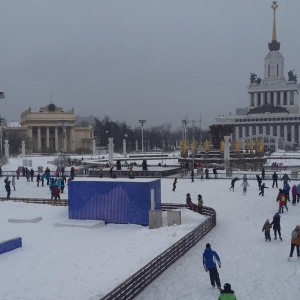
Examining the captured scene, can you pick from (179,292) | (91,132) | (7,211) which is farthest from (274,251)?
(91,132)

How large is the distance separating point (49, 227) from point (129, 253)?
498cm

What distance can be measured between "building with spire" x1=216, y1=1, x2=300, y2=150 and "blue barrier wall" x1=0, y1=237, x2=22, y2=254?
3558 inches

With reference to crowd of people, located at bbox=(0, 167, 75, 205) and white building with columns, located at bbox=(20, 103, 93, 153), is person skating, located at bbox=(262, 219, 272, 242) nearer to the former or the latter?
crowd of people, located at bbox=(0, 167, 75, 205)

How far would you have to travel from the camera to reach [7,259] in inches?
469

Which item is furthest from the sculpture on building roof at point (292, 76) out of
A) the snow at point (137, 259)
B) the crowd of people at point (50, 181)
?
the snow at point (137, 259)

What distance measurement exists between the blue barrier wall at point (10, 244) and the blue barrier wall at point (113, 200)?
4.08 meters

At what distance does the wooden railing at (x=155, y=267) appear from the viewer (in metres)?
8.40

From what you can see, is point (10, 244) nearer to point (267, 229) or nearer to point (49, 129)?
point (267, 229)

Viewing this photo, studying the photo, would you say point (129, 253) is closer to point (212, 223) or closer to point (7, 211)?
point (212, 223)

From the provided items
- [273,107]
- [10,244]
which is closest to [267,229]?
[10,244]

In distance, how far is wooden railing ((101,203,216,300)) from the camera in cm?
840

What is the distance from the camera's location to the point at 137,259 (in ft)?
38.1

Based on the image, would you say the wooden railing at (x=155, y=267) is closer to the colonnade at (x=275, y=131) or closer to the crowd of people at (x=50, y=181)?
the crowd of people at (x=50, y=181)

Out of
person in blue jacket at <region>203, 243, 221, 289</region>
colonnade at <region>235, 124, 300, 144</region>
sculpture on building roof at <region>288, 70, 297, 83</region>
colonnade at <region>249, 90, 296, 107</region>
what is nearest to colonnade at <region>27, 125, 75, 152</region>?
colonnade at <region>235, 124, 300, 144</region>
